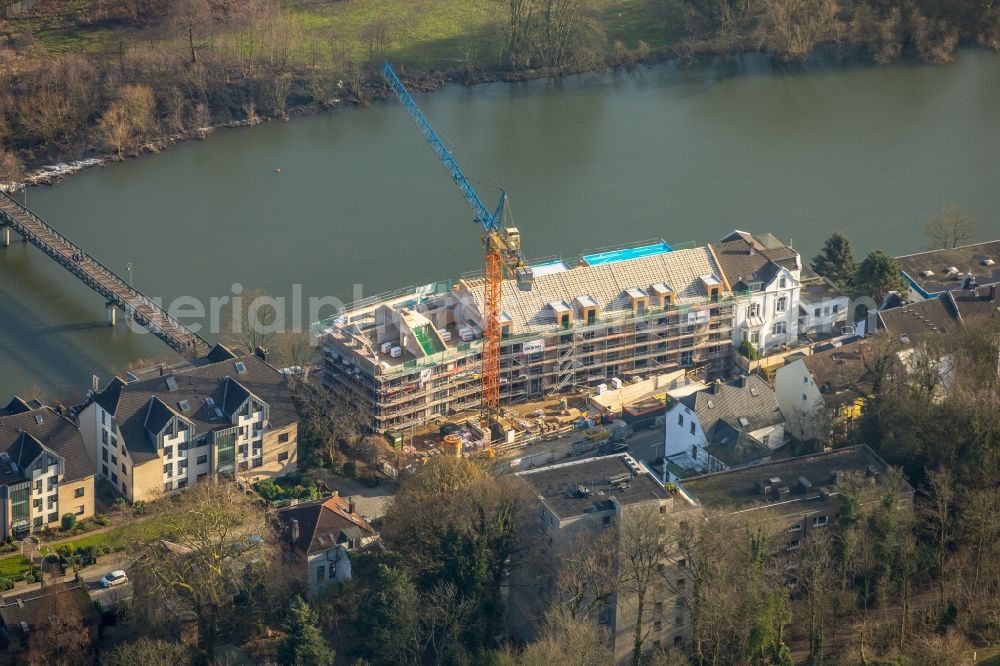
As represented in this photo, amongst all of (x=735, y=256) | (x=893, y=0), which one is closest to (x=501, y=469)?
(x=735, y=256)

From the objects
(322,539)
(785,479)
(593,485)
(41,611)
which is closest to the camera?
(593,485)

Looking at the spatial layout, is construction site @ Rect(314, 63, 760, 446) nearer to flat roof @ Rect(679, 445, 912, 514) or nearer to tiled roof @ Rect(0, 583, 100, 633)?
flat roof @ Rect(679, 445, 912, 514)

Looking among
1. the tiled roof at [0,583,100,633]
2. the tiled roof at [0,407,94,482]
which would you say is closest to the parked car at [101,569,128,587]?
the tiled roof at [0,583,100,633]

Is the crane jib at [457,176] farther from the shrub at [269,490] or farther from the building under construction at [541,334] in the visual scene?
the shrub at [269,490]

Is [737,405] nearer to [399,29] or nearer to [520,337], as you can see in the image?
[520,337]

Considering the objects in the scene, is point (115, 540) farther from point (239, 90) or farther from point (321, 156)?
point (239, 90)

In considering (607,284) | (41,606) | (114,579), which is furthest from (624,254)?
(41,606)

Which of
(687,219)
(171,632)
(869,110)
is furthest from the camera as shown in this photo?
(869,110)
